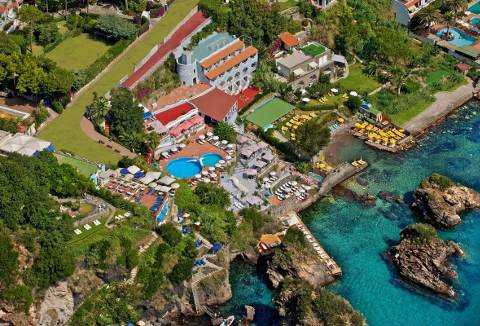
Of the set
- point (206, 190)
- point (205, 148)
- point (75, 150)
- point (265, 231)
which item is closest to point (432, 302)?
point (265, 231)

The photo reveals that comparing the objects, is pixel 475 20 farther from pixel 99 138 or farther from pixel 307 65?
pixel 99 138

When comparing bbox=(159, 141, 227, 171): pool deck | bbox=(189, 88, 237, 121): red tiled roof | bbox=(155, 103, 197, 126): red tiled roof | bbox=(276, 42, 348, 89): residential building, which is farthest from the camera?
bbox=(276, 42, 348, 89): residential building

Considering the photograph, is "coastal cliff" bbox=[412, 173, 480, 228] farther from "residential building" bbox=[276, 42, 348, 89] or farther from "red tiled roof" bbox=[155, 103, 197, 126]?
"red tiled roof" bbox=[155, 103, 197, 126]

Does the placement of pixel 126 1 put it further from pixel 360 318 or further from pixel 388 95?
pixel 360 318

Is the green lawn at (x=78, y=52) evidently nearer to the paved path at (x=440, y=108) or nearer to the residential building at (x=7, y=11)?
the residential building at (x=7, y=11)

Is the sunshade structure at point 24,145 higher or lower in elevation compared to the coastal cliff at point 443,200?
higher

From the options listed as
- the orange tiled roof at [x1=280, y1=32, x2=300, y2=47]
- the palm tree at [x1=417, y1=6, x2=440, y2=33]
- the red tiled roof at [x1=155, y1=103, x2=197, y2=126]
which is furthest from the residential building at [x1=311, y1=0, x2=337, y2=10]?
the red tiled roof at [x1=155, y1=103, x2=197, y2=126]

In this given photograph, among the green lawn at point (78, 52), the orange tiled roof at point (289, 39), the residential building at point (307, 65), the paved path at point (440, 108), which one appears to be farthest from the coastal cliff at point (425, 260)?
the green lawn at point (78, 52)
